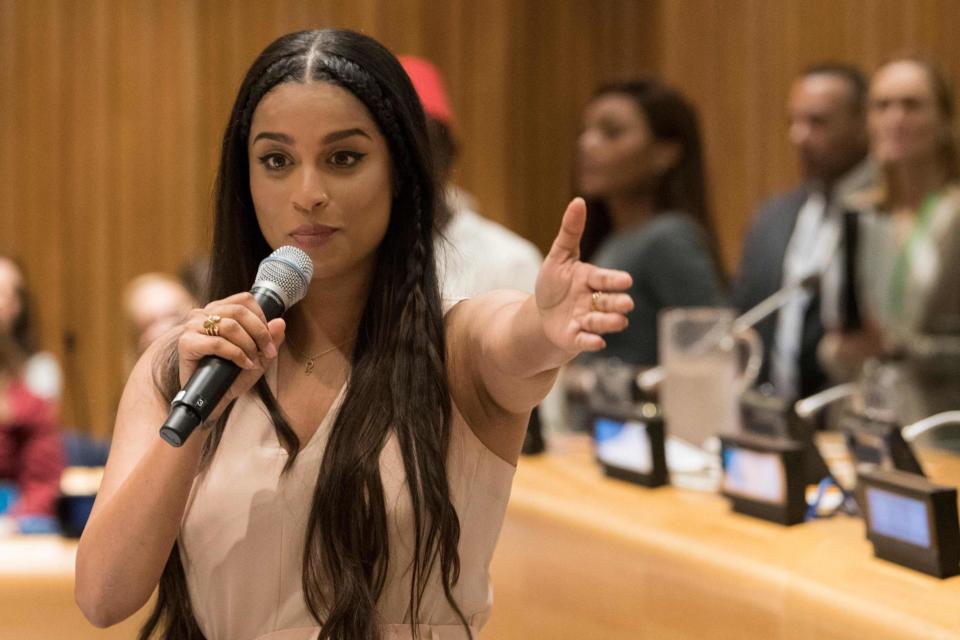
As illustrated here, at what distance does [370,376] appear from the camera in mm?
1447

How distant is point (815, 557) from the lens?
174 cm

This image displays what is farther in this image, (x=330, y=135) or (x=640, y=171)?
(x=640, y=171)

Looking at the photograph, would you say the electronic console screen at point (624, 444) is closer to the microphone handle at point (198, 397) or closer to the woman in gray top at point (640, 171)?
the woman in gray top at point (640, 171)

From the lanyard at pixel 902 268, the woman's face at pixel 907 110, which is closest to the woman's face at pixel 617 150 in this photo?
the woman's face at pixel 907 110

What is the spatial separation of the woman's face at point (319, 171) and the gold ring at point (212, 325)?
0.70 ft

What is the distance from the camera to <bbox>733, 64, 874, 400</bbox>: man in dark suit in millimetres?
3621

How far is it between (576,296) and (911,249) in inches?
81.0

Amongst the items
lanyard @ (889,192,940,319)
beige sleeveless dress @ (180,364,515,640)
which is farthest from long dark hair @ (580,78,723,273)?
beige sleeveless dress @ (180,364,515,640)

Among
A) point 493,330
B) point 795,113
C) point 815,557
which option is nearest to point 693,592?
point 815,557

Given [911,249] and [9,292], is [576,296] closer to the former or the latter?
[911,249]

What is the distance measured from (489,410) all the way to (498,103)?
4788mm

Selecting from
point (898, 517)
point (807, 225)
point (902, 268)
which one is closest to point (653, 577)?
point (898, 517)

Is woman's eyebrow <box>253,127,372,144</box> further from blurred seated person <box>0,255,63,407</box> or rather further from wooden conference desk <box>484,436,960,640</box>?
blurred seated person <box>0,255,63,407</box>

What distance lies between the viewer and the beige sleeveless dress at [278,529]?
1.42 meters
